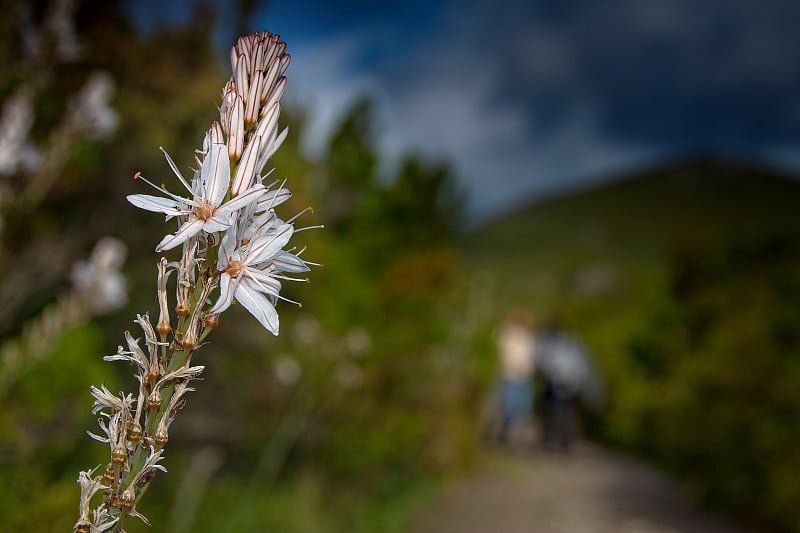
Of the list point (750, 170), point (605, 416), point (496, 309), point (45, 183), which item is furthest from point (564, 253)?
point (45, 183)

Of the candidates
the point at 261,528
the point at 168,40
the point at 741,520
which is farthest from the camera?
the point at 741,520

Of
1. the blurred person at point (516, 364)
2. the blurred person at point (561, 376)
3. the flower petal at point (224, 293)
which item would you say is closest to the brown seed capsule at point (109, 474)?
the flower petal at point (224, 293)

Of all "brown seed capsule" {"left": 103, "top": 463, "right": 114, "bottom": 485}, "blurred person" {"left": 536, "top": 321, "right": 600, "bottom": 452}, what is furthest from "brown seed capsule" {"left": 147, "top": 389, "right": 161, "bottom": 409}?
"blurred person" {"left": 536, "top": 321, "right": 600, "bottom": 452}

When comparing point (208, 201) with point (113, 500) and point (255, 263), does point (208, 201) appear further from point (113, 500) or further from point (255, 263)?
point (113, 500)

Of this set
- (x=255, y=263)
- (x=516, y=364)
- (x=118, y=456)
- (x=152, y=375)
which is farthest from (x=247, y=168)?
(x=516, y=364)

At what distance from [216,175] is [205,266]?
0.45ft

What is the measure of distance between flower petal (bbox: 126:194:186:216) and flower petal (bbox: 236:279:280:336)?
14cm

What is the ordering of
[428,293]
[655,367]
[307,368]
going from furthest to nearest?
[655,367] < [428,293] < [307,368]

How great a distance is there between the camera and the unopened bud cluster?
3.05 ft

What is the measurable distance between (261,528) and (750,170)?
310 feet

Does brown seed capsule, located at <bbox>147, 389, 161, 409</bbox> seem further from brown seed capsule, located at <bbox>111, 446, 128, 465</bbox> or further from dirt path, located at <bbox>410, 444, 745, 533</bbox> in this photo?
dirt path, located at <bbox>410, 444, 745, 533</bbox>

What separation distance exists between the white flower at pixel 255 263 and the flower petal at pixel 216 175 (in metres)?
0.06

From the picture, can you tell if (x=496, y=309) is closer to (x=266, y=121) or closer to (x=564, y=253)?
(x=266, y=121)

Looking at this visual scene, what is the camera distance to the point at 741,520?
8.61 metres
